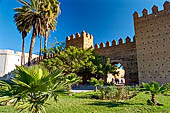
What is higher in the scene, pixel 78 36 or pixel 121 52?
pixel 78 36

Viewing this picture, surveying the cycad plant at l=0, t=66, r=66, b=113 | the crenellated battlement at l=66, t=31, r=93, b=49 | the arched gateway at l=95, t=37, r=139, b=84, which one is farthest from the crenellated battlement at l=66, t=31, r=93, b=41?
the cycad plant at l=0, t=66, r=66, b=113

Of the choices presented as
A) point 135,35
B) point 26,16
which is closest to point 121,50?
point 135,35

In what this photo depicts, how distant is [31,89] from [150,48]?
1224 cm

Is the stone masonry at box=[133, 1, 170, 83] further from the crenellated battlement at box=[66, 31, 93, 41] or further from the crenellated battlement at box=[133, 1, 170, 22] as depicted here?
the crenellated battlement at box=[66, 31, 93, 41]

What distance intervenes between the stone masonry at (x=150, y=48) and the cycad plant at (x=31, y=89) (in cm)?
1155

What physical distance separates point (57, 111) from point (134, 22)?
40.5ft

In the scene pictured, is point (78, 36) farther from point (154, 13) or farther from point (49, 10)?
point (154, 13)

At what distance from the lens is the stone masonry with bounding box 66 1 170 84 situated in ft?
38.5

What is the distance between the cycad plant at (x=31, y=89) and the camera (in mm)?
2418

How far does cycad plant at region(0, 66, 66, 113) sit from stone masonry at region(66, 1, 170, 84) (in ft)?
37.9

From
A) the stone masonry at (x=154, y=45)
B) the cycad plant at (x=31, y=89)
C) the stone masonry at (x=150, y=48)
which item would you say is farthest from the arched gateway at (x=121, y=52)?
the cycad plant at (x=31, y=89)

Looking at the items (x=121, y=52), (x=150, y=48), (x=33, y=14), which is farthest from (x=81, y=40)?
(x=150, y=48)

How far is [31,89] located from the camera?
2494mm

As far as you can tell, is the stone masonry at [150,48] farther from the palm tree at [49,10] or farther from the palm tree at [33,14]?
the palm tree at [33,14]
